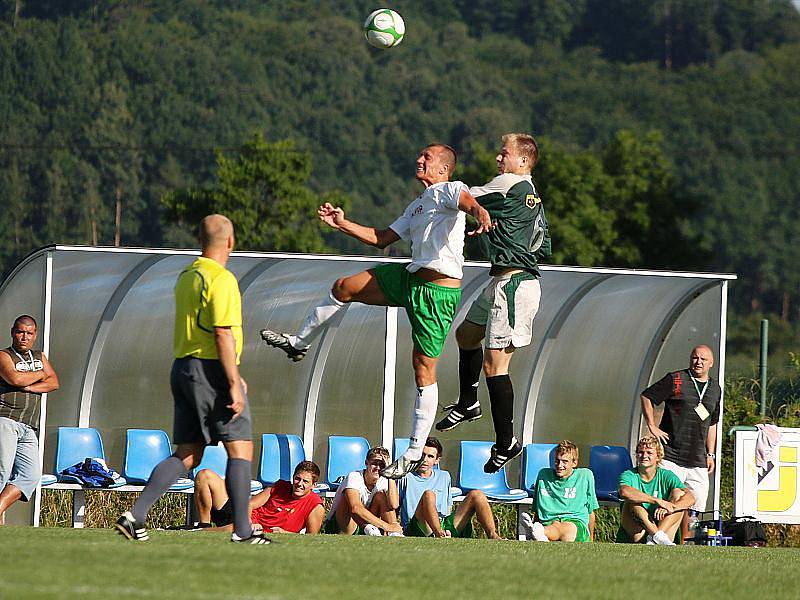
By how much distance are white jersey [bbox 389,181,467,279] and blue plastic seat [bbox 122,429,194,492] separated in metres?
5.83

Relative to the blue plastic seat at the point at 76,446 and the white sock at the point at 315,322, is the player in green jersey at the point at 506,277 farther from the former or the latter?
the blue plastic seat at the point at 76,446

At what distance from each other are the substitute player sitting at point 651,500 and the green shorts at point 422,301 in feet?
14.4

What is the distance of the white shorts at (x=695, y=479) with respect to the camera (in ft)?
46.2

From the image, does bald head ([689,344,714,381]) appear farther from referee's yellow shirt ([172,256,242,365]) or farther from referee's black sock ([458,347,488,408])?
referee's yellow shirt ([172,256,242,365])

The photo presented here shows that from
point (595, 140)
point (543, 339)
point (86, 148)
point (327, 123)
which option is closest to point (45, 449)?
point (543, 339)

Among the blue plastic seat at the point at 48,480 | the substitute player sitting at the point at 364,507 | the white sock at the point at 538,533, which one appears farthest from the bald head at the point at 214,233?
the blue plastic seat at the point at 48,480

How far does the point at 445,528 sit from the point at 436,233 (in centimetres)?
487

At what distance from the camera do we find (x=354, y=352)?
1684 centimetres

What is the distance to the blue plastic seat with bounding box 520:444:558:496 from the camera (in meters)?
15.2

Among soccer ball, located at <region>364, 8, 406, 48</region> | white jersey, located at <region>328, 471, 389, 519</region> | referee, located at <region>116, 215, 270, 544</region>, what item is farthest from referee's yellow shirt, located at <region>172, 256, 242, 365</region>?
white jersey, located at <region>328, 471, 389, 519</region>

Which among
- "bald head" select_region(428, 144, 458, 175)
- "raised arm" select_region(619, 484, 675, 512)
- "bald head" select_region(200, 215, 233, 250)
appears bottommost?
"raised arm" select_region(619, 484, 675, 512)

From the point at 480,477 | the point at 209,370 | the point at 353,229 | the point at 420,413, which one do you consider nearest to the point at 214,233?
the point at 209,370

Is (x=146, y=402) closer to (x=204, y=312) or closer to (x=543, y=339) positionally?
(x=543, y=339)

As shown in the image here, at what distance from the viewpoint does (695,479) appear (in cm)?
1409
